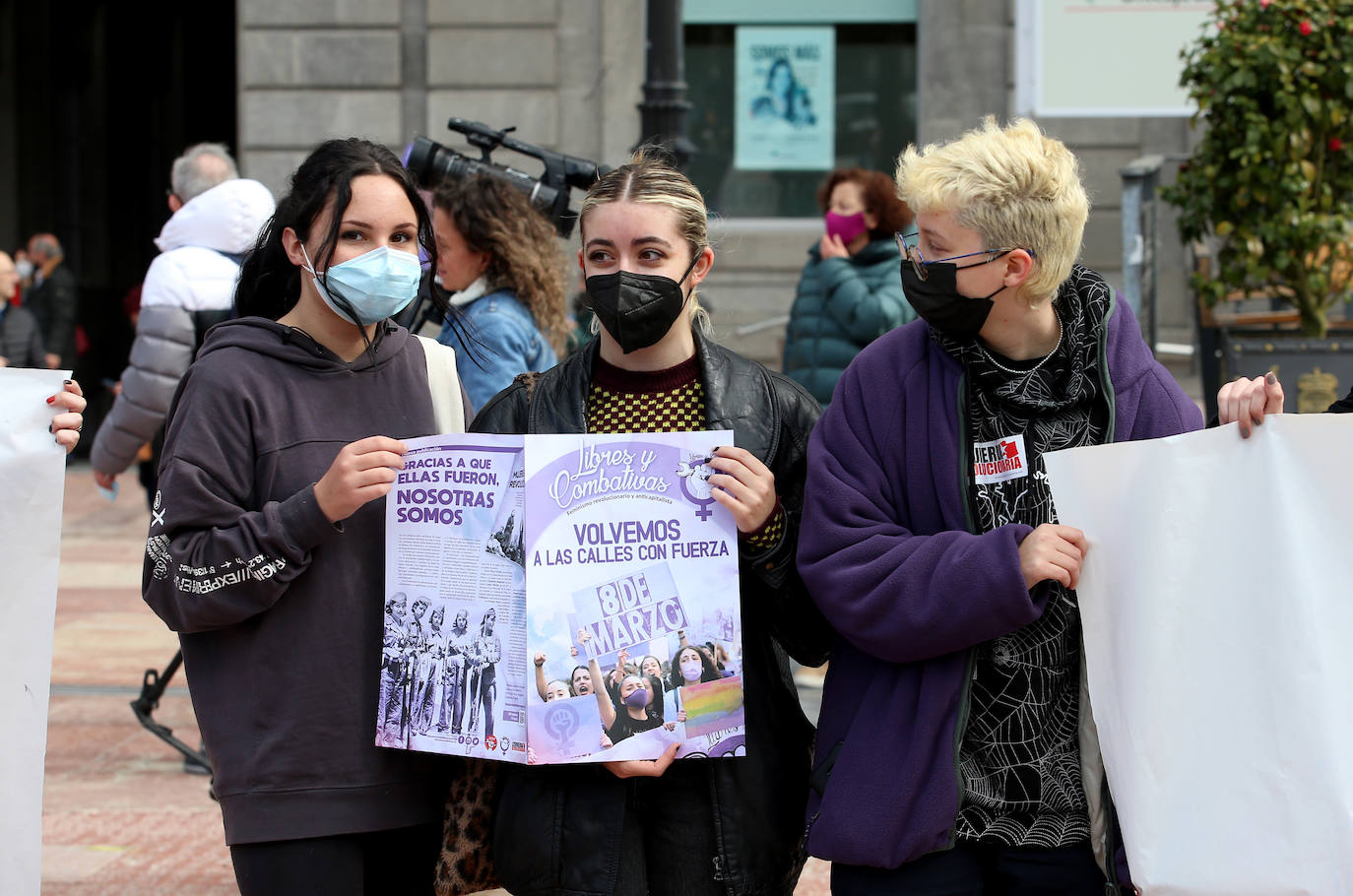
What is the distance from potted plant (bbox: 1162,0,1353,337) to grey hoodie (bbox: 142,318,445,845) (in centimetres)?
508

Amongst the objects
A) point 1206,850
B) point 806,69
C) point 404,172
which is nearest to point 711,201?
point 806,69

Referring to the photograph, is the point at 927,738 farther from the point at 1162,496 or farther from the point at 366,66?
the point at 366,66

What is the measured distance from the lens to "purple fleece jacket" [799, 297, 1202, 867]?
229 cm

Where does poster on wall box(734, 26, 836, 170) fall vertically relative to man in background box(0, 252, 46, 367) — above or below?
above

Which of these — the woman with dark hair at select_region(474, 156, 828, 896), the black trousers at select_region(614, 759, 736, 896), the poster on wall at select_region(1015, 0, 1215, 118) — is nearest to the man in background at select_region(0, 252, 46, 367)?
the poster on wall at select_region(1015, 0, 1215, 118)

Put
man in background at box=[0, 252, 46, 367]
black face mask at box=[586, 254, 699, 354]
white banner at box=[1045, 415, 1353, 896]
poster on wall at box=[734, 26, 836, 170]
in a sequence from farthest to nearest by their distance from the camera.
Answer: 1. poster on wall at box=[734, 26, 836, 170]
2. man in background at box=[0, 252, 46, 367]
3. black face mask at box=[586, 254, 699, 354]
4. white banner at box=[1045, 415, 1353, 896]

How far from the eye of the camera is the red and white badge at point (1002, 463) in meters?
2.41

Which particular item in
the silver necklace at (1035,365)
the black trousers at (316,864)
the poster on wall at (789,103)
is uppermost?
the poster on wall at (789,103)

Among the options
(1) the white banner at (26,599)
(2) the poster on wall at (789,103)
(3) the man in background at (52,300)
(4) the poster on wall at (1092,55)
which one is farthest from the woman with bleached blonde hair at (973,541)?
(3) the man in background at (52,300)

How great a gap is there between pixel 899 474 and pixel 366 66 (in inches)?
394

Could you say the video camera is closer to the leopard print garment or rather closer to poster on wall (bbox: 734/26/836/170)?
the leopard print garment

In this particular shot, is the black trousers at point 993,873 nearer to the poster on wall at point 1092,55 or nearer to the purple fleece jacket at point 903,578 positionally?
the purple fleece jacket at point 903,578

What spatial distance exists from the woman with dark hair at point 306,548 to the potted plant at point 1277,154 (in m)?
4.86

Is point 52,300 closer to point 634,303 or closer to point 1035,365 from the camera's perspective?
point 634,303
